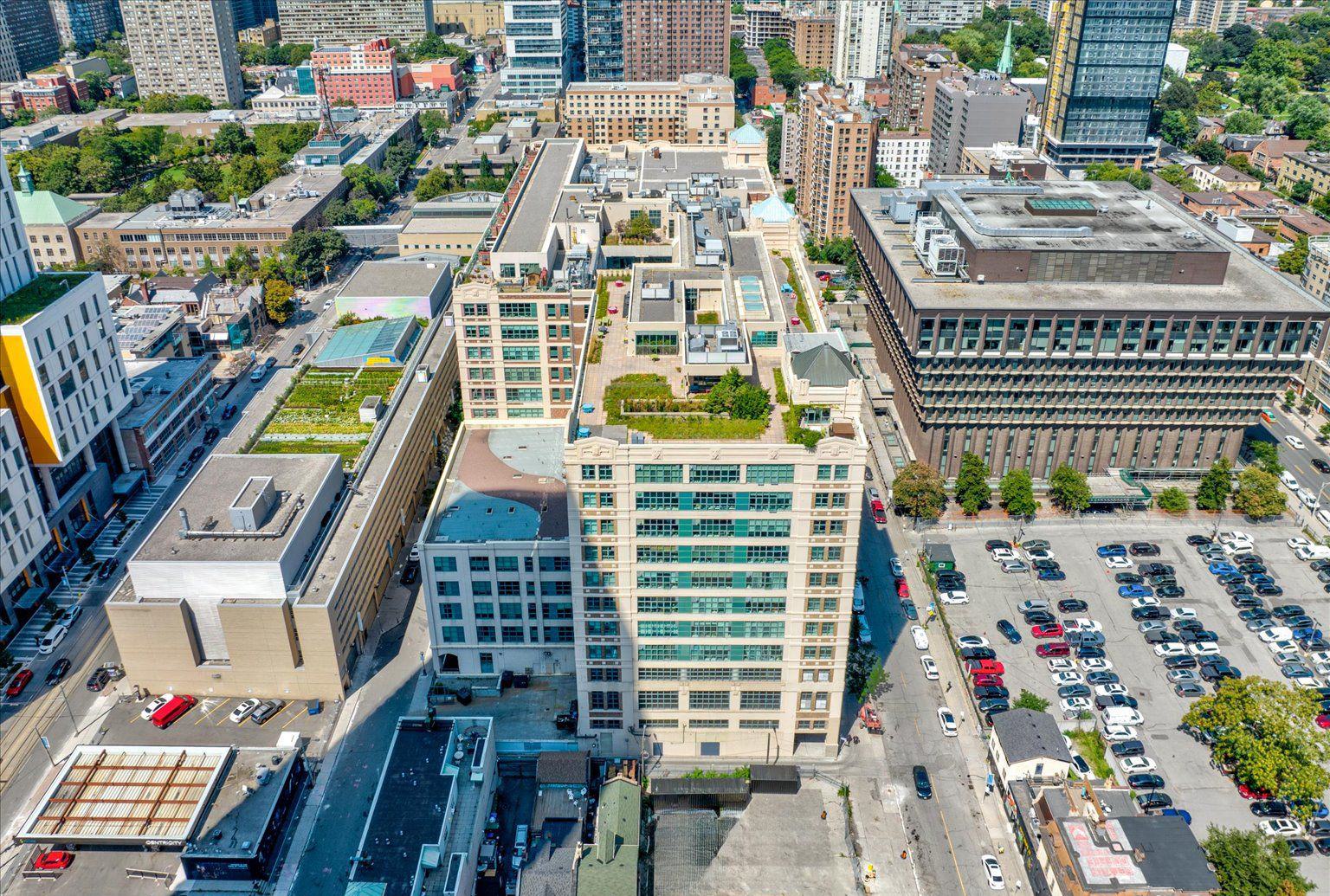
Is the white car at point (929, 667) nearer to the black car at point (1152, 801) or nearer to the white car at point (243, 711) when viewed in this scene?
the black car at point (1152, 801)

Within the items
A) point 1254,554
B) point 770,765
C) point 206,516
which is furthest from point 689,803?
point 1254,554

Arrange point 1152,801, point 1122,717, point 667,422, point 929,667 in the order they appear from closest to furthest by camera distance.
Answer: point 667,422 → point 1152,801 → point 1122,717 → point 929,667

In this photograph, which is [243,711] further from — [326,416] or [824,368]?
[824,368]

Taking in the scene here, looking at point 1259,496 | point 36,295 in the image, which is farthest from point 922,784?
point 36,295

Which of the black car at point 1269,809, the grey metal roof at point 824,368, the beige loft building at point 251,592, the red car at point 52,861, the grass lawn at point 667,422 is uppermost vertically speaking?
the grey metal roof at point 824,368

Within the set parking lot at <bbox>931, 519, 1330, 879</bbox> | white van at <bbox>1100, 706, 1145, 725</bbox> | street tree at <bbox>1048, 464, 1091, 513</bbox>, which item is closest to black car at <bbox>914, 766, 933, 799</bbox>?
parking lot at <bbox>931, 519, 1330, 879</bbox>

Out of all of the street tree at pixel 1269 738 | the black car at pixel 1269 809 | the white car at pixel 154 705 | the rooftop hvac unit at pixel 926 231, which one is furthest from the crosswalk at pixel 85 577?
the black car at pixel 1269 809

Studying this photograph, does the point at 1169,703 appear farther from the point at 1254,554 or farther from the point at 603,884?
the point at 603,884
